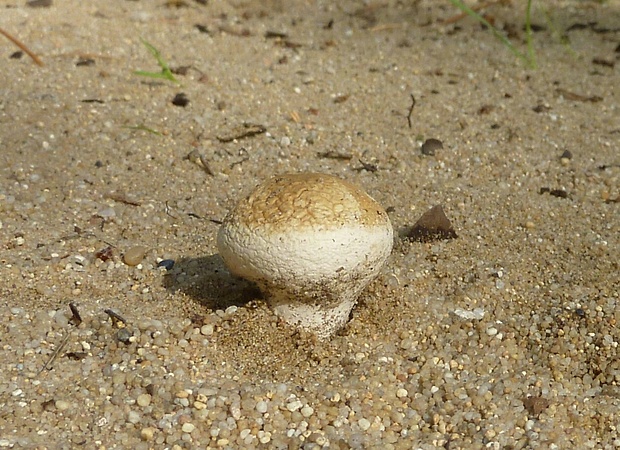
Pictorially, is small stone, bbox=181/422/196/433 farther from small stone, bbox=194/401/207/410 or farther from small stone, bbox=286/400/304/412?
small stone, bbox=286/400/304/412

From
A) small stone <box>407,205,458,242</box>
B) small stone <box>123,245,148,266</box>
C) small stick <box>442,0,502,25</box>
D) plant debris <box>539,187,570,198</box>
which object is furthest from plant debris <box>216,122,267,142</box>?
small stick <box>442,0,502,25</box>

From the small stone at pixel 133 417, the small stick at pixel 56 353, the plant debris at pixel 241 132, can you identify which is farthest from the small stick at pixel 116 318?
the plant debris at pixel 241 132

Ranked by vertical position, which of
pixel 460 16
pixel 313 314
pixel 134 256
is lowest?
pixel 460 16

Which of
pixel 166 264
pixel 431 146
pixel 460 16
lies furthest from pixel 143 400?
pixel 460 16

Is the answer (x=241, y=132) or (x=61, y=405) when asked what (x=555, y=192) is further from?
(x=61, y=405)

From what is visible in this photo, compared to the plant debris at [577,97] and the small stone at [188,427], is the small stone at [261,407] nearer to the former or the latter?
the small stone at [188,427]
